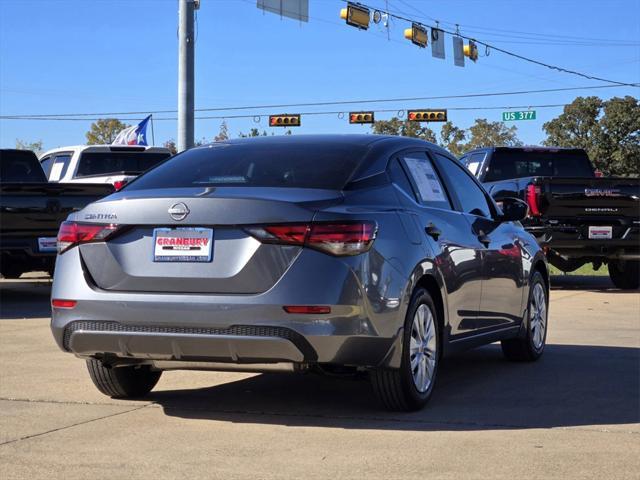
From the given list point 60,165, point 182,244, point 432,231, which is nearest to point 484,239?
point 432,231

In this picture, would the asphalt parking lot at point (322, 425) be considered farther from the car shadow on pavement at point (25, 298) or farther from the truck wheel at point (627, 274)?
the truck wheel at point (627, 274)

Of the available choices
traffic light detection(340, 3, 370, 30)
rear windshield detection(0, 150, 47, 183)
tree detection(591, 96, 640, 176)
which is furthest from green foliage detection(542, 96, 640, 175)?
rear windshield detection(0, 150, 47, 183)

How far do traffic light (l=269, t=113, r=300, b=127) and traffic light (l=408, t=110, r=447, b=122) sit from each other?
32.7ft

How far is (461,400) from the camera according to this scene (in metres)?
6.88

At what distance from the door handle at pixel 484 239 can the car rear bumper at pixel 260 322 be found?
1.71m

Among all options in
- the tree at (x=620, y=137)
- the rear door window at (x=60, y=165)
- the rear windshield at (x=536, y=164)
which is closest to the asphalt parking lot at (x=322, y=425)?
the rear windshield at (x=536, y=164)

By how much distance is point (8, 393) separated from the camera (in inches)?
282

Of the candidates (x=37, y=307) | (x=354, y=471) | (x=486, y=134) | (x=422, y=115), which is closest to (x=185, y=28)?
(x=37, y=307)

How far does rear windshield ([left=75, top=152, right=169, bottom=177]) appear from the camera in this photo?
19.0 meters

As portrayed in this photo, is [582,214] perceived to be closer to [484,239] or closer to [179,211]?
[484,239]

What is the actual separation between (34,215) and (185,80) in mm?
7560

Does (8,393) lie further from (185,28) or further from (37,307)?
(185,28)

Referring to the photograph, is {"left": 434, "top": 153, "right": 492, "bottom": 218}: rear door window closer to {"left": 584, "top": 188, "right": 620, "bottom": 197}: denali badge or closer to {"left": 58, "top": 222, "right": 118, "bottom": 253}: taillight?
{"left": 58, "top": 222, "right": 118, "bottom": 253}: taillight

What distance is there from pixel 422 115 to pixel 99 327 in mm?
48753
